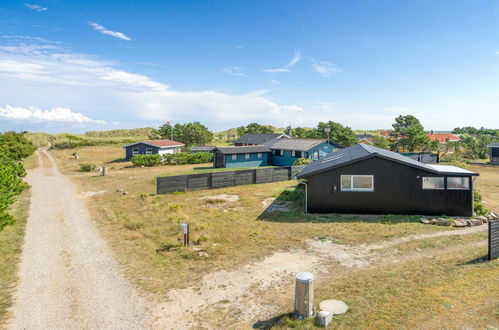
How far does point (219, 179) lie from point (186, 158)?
22327 mm

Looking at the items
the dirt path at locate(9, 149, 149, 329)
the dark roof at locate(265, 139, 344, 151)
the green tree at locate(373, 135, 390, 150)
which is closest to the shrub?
the dirt path at locate(9, 149, 149, 329)

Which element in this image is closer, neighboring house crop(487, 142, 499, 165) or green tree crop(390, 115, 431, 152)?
neighboring house crop(487, 142, 499, 165)

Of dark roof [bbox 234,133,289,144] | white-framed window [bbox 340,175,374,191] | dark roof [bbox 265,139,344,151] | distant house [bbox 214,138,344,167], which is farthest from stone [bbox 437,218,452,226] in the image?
dark roof [bbox 234,133,289,144]

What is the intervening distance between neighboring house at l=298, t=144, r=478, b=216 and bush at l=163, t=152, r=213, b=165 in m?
33.7

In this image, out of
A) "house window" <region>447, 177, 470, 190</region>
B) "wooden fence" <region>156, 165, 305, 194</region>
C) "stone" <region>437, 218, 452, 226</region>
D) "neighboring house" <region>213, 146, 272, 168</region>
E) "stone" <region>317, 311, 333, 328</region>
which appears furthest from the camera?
"neighboring house" <region>213, 146, 272, 168</region>

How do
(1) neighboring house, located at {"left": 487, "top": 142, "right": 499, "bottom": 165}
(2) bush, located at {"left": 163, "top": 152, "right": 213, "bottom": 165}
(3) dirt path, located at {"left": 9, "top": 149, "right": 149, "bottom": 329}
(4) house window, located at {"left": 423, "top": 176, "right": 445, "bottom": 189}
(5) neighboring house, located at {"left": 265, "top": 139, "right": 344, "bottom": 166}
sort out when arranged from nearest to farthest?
(3) dirt path, located at {"left": 9, "top": 149, "right": 149, "bottom": 329}, (4) house window, located at {"left": 423, "top": 176, "right": 445, "bottom": 189}, (5) neighboring house, located at {"left": 265, "top": 139, "right": 344, "bottom": 166}, (1) neighboring house, located at {"left": 487, "top": 142, "right": 499, "bottom": 165}, (2) bush, located at {"left": 163, "top": 152, "right": 213, "bottom": 165}

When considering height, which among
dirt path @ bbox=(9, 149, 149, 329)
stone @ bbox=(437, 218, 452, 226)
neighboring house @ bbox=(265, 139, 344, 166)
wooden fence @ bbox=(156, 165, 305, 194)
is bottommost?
dirt path @ bbox=(9, 149, 149, 329)

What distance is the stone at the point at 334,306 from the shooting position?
26.7ft

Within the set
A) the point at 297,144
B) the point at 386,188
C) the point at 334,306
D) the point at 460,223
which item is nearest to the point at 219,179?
the point at 386,188

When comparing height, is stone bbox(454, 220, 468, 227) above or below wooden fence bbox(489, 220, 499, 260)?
below

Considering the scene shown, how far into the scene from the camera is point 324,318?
7.49m

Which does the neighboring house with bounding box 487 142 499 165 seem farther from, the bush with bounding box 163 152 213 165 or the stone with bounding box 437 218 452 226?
the bush with bounding box 163 152 213 165

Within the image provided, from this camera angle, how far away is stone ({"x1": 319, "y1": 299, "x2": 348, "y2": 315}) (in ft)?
26.7

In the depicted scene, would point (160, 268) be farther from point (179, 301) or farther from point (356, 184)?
point (356, 184)
